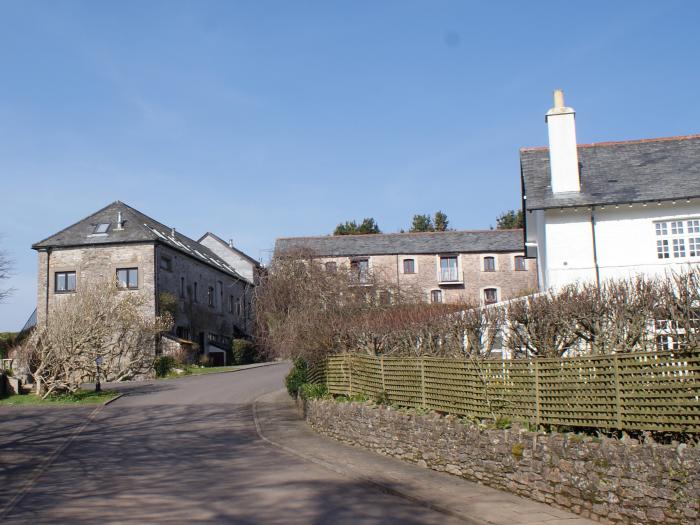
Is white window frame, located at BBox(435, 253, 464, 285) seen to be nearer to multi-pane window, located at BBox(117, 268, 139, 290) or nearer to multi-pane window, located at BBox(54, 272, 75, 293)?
multi-pane window, located at BBox(117, 268, 139, 290)

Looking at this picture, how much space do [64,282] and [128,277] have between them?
3929 mm

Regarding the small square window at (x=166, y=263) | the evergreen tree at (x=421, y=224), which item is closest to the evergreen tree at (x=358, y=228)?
the evergreen tree at (x=421, y=224)

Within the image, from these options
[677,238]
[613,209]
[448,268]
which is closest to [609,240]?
[613,209]

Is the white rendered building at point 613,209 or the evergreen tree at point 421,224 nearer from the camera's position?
the white rendered building at point 613,209

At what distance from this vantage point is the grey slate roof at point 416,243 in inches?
1923

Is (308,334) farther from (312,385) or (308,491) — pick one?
(308,491)

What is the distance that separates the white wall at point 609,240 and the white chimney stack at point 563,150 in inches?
46.6

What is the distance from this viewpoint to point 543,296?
43.1 ft

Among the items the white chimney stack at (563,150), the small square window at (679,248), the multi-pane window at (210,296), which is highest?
the white chimney stack at (563,150)

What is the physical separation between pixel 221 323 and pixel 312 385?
30672mm

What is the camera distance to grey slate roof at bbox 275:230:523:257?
48844 mm

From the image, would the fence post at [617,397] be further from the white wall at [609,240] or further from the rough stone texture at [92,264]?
the rough stone texture at [92,264]

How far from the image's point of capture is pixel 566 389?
32.9 ft

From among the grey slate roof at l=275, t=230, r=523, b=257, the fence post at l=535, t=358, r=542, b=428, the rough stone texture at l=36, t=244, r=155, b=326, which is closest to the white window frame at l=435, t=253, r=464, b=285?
the grey slate roof at l=275, t=230, r=523, b=257
